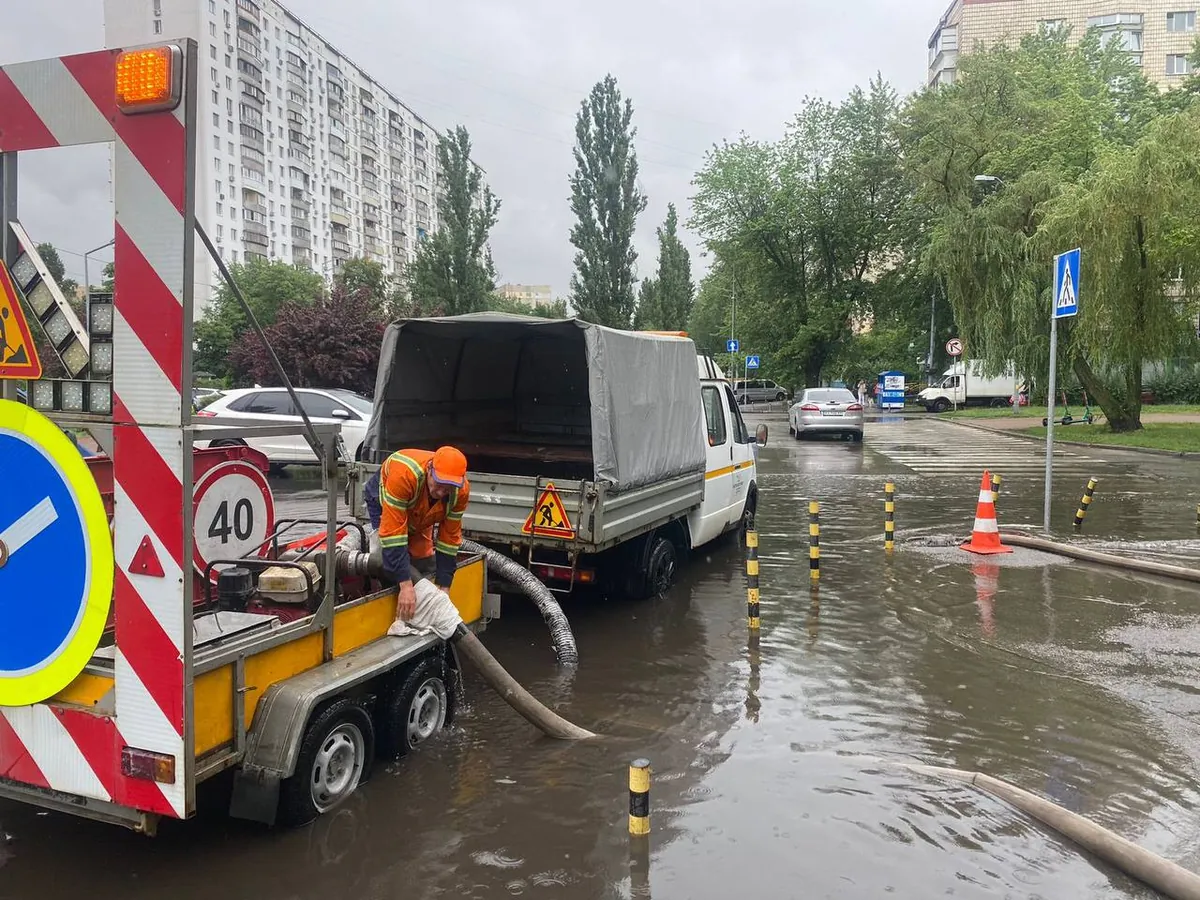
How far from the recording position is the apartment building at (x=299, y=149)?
55.4 m

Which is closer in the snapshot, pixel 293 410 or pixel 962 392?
pixel 293 410

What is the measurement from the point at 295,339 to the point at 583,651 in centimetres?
2169

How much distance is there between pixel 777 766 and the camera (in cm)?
454

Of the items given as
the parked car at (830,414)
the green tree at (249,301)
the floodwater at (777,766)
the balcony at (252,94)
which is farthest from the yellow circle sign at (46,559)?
the balcony at (252,94)

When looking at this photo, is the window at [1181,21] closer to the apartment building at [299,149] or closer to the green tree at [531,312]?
the green tree at [531,312]

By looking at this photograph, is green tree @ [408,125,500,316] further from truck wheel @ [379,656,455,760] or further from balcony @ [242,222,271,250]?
truck wheel @ [379,656,455,760]

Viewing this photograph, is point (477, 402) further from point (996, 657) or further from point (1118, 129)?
point (1118, 129)

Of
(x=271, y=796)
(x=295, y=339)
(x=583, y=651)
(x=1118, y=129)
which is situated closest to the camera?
(x=271, y=796)

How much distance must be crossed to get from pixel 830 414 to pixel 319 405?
1520 cm

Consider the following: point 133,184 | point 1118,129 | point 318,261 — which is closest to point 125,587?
point 133,184

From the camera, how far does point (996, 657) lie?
6.35 metres

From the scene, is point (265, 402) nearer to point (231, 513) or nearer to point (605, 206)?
point (231, 513)

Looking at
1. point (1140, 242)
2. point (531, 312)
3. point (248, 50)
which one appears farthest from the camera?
point (531, 312)

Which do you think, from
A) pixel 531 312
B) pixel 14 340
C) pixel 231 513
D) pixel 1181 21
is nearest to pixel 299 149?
pixel 531 312
